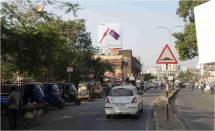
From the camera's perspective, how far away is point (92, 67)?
42.7 meters

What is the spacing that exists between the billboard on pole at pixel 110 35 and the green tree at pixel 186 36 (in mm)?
27407

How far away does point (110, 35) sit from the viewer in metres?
59.6

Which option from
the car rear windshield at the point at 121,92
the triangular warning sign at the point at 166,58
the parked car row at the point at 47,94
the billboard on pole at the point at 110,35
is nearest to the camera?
the triangular warning sign at the point at 166,58

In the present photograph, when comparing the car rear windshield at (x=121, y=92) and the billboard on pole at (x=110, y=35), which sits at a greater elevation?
the billboard on pole at (x=110, y=35)

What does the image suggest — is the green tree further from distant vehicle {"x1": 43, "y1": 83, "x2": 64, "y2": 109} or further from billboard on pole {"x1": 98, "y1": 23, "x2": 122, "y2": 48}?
billboard on pole {"x1": 98, "y1": 23, "x2": 122, "y2": 48}

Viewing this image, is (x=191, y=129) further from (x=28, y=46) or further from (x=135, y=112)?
(x=28, y=46)

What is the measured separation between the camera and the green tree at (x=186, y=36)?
3036 cm

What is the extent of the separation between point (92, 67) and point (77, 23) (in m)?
9.04

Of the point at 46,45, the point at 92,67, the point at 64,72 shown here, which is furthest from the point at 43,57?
the point at 92,67

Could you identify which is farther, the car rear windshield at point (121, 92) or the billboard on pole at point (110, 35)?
the billboard on pole at point (110, 35)

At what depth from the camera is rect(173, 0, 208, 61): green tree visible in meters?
30.4

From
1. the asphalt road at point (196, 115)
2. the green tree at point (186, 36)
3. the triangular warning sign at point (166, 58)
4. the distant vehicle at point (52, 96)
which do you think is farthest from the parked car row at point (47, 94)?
the green tree at point (186, 36)

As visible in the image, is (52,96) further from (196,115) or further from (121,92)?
(196,115)

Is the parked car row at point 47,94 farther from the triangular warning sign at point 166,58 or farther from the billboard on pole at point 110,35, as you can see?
the billboard on pole at point 110,35
